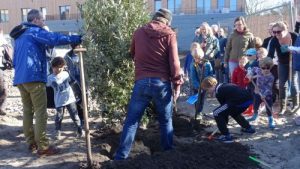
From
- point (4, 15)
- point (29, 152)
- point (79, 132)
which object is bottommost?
point (29, 152)

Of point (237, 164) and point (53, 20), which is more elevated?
point (53, 20)

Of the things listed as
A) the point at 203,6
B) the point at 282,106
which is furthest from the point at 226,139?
the point at 203,6

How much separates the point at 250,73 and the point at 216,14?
25800 millimetres

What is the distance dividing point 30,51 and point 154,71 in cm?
169

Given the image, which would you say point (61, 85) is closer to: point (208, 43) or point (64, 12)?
point (208, 43)

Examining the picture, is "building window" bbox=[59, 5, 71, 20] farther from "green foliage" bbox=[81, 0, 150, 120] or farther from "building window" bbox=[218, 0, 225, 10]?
"green foliage" bbox=[81, 0, 150, 120]

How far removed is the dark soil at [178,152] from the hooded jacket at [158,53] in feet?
3.15

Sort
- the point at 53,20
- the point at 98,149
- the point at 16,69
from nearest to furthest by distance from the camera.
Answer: the point at 16,69 → the point at 98,149 → the point at 53,20

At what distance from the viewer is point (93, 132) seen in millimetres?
6668

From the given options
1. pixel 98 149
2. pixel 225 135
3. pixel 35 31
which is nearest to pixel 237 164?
pixel 225 135

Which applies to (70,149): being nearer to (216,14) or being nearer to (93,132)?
(93,132)

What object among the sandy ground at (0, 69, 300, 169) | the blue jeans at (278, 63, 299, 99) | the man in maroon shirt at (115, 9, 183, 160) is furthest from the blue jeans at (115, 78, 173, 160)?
the blue jeans at (278, 63, 299, 99)

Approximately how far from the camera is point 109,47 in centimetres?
604

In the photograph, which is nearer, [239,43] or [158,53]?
[158,53]
